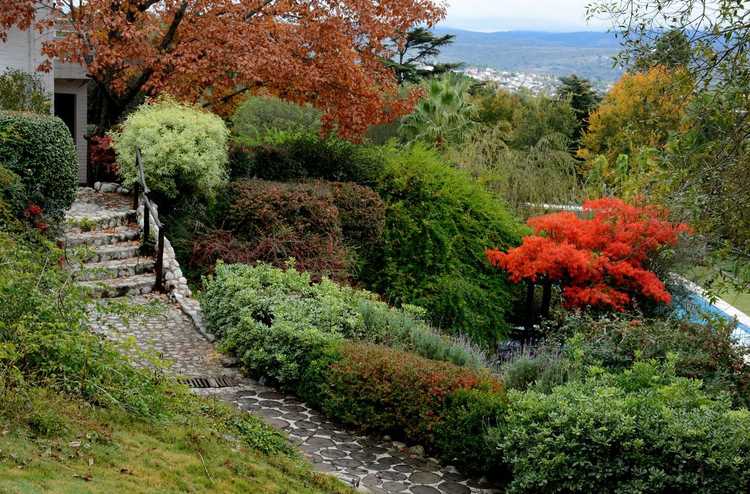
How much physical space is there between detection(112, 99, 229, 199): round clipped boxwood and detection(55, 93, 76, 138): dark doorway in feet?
18.6

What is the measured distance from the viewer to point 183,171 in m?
14.4

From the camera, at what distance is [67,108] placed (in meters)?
20.0

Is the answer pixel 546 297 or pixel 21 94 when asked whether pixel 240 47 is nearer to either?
pixel 21 94

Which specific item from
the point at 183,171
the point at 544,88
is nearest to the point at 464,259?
the point at 183,171

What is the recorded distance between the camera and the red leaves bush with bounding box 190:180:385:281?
13664 mm

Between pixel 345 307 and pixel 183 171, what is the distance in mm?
5051

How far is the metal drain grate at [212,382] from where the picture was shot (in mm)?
9594

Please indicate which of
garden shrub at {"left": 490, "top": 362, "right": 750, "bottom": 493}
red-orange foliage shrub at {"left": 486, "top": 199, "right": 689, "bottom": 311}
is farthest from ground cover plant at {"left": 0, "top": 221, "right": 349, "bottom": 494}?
red-orange foliage shrub at {"left": 486, "top": 199, "right": 689, "bottom": 311}

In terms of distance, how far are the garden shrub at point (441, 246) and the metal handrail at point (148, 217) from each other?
13.5 feet

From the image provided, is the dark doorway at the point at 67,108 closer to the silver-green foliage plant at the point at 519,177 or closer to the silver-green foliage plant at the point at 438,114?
the silver-green foliage plant at the point at 438,114

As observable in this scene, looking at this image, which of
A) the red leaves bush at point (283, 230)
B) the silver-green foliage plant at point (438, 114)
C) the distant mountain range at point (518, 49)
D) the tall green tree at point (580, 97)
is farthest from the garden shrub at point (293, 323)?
the distant mountain range at point (518, 49)

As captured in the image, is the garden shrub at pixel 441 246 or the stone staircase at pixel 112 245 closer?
the stone staircase at pixel 112 245

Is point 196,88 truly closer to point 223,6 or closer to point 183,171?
point 223,6

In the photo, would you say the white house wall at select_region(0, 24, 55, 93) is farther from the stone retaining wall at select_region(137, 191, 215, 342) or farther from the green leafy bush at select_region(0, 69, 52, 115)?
the stone retaining wall at select_region(137, 191, 215, 342)
